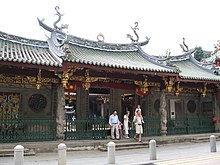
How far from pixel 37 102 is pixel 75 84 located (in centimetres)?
204

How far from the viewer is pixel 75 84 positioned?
43.3 feet

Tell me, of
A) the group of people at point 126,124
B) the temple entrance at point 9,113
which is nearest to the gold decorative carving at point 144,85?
the group of people at point 126,124

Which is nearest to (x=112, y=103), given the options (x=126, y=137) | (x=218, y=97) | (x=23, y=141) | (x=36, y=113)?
(x=126, y=137)

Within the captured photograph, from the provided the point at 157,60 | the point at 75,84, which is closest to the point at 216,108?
the point at 157,60

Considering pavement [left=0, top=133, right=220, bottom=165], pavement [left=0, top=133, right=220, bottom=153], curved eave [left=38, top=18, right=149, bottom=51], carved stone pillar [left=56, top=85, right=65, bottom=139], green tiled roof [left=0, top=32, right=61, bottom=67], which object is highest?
curved eave [left=38, top=18, right=149, bottom=51]

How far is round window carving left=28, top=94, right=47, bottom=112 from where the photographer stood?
13.0m

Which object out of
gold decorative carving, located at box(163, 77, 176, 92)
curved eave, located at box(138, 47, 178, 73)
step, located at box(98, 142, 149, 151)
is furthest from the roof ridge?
gold decorative carving, located at box(163, 77, 176, 92)

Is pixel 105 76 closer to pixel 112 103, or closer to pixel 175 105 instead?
pixel 112 103

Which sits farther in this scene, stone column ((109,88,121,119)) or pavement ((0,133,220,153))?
stone column ((109,88,121,119))

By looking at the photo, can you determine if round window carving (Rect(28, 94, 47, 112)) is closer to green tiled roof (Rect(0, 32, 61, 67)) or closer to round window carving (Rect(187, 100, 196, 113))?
green tiled roof (Rect(0, 32, 61, 67))

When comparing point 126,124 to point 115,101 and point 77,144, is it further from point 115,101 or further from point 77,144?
point 77,144

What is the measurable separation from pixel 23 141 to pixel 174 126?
9.00m

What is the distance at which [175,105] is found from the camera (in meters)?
18.6

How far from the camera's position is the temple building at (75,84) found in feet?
38.5
